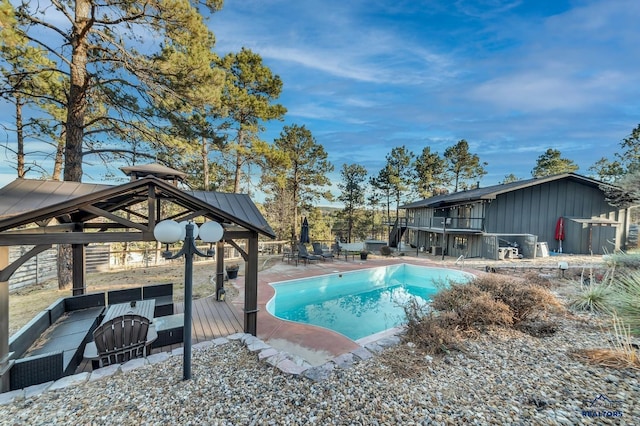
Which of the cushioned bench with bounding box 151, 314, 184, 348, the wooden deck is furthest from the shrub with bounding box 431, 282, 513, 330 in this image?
the cushioned bench with bounding box 151, 314, 184, 348

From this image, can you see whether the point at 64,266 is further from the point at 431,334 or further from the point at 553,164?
the point at 553,164

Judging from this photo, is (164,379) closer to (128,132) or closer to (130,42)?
(128,132)

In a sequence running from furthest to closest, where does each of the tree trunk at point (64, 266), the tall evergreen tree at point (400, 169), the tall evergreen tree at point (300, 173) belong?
the tall evergreen tree at point (400, 169)
the tall evergreen tree at point (300, 173)
the tree trunk at point (64, 266)

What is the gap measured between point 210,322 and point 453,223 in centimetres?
1681

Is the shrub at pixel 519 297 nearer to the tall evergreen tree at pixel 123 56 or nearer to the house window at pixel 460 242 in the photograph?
the tall evergreen tree at pixel 123 56

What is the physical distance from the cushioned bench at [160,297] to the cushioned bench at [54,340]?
81 centimetres

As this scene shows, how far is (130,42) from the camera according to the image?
773 cm

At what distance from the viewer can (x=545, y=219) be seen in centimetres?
1598

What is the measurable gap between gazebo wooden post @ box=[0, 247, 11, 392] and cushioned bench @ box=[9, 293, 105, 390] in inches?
2.4

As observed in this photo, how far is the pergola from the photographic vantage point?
325cm

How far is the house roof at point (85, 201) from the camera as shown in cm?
340

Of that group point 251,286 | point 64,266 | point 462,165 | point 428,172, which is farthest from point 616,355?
point 462,165

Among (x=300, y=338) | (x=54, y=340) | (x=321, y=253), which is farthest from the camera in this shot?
(x=321, y=253)

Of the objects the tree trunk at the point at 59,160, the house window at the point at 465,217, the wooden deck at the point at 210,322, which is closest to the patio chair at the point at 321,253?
the wooden deck at the point at 210,322
